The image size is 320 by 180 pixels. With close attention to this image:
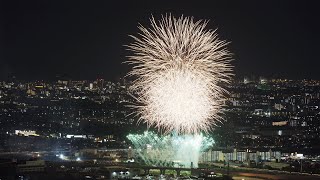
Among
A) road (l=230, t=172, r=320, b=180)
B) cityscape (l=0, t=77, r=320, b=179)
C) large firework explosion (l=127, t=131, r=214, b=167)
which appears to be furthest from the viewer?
cityscape (l=0, t=77, r=320, b=179)

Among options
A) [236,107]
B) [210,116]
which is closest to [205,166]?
[210,116]

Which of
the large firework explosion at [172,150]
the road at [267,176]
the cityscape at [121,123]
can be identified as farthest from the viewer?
the cityscape at [121,123]

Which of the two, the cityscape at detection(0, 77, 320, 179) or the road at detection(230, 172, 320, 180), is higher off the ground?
the cityscape at detection(0, 77, 320, 179)

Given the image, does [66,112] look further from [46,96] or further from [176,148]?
[176,148]

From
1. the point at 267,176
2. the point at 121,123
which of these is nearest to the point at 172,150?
the point at 267,176

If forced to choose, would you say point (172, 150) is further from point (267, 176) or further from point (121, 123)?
point (121, 123)

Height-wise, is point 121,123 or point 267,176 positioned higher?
point 121,123

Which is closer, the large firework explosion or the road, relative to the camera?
the large firework explosion

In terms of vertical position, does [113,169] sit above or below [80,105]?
below
